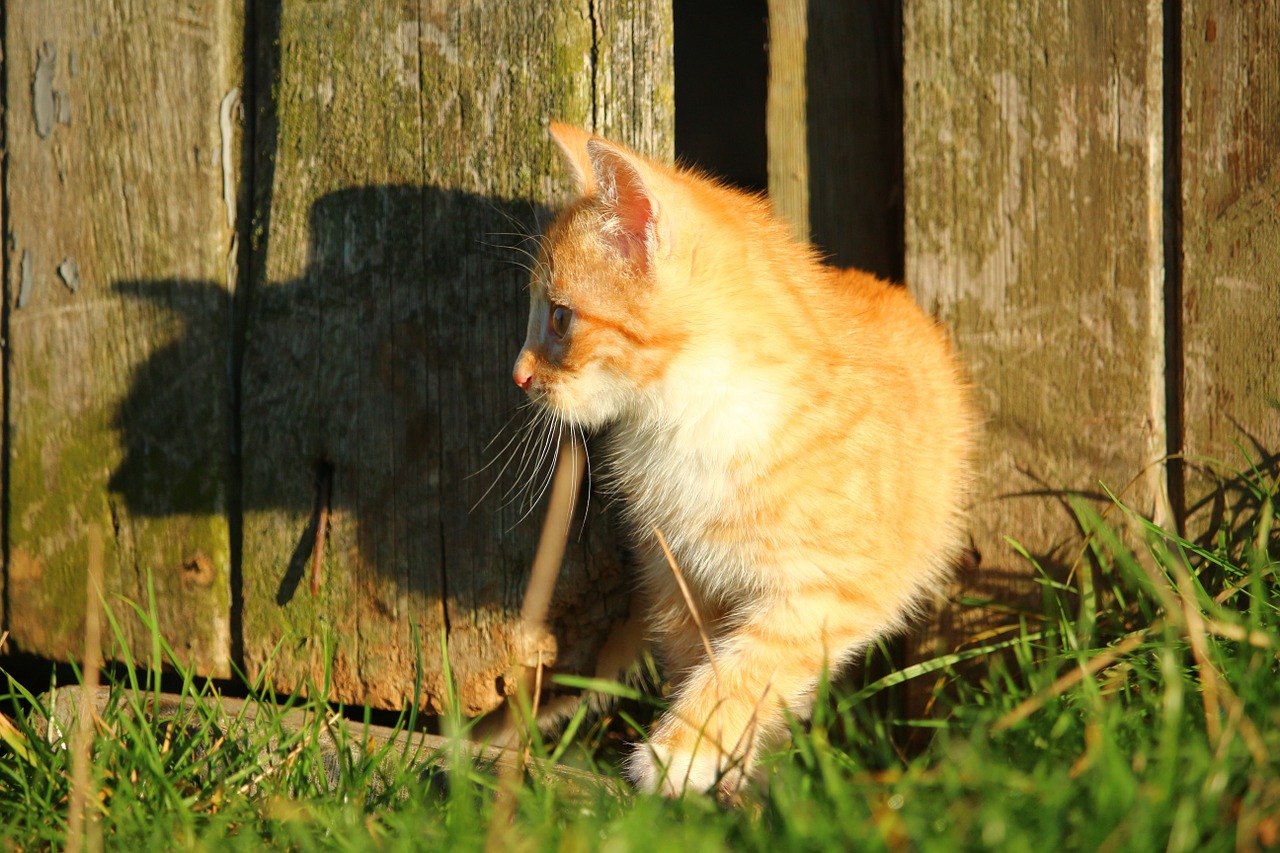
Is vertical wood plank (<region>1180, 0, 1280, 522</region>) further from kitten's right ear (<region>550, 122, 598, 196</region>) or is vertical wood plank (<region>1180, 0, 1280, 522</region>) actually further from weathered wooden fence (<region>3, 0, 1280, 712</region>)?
kitten's right ear (<region>550, 122, 598, 196</region>)

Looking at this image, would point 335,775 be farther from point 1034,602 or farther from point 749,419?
point 1034,602

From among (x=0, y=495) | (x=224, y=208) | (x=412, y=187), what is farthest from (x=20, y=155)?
(x=412, y=187)

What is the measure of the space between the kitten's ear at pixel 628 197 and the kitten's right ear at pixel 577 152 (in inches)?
2.5

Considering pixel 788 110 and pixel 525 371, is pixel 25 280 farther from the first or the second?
pixel 788 110

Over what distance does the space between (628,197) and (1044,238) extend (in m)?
0.96

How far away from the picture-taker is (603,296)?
1965 millimetres

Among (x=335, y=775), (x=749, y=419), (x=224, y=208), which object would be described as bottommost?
(x=335, y=775)

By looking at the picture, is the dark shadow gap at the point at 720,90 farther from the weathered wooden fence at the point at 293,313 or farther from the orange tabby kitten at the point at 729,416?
the orange tabby kitten at the point at 729,416

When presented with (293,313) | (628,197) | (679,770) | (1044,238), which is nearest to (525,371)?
(628,197)

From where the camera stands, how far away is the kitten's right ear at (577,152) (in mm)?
1941

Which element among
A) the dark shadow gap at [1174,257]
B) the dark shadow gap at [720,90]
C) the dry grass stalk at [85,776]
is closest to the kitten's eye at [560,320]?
the dry grass stalk at [85,776]

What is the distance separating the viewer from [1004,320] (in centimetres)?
226

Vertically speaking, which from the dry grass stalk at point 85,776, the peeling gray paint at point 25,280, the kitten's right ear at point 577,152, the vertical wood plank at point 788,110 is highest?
the vertical wood plank at point 788,110

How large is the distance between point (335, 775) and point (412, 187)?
121 cm
